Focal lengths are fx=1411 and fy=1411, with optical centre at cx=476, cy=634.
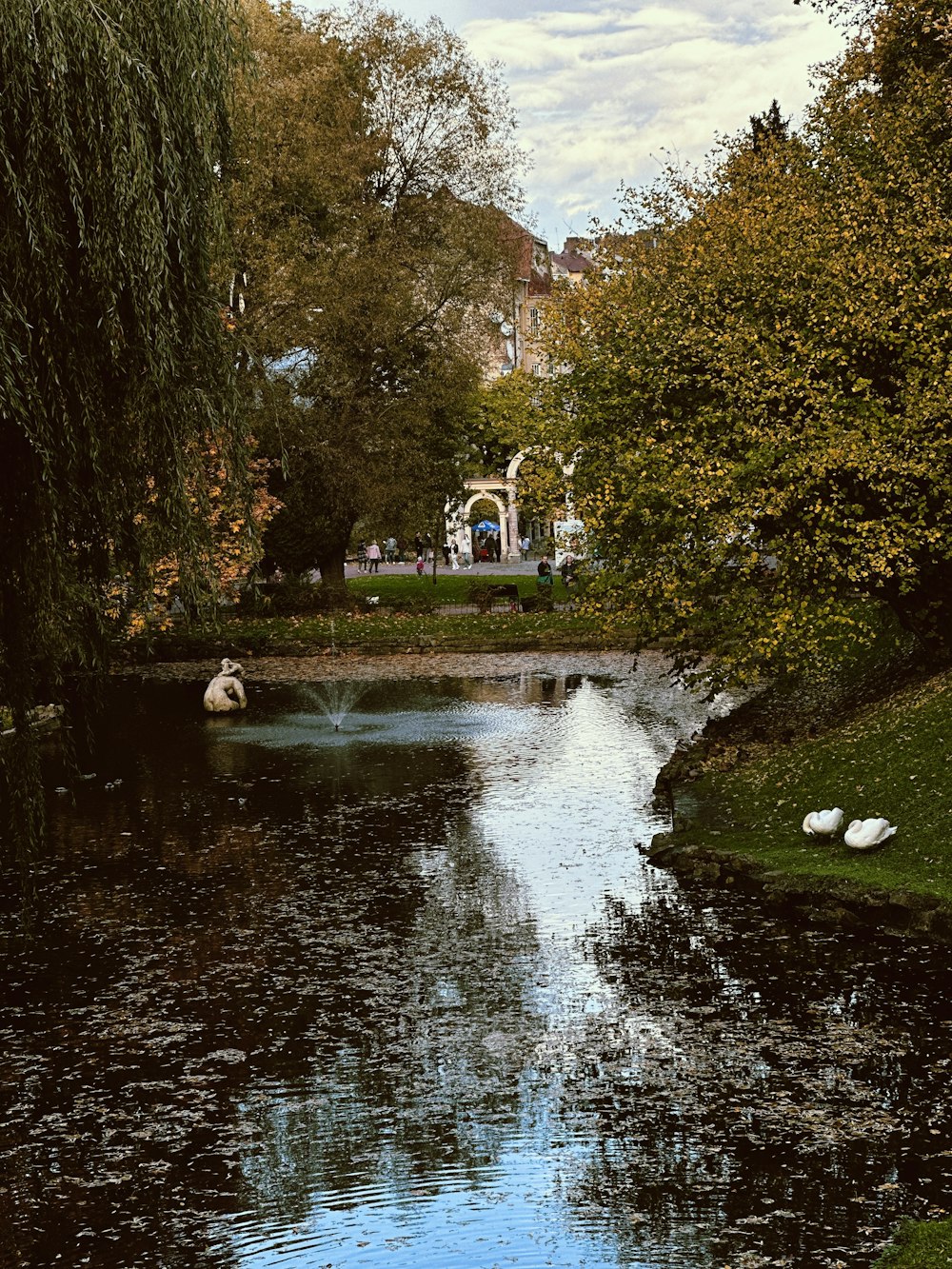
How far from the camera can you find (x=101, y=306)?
10.7 m

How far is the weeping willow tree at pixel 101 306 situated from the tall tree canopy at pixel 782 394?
9556mm

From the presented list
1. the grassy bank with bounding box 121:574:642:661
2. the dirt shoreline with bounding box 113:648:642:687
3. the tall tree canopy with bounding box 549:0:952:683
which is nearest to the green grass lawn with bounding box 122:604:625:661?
the grassy bank with bounding box 121:574:642:661

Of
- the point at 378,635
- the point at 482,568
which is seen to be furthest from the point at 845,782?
the point at 482,568

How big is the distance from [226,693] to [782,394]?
61.6 feet

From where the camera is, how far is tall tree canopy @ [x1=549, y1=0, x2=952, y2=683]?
63.9 ft

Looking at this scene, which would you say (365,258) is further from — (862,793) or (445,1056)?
(445,1056)

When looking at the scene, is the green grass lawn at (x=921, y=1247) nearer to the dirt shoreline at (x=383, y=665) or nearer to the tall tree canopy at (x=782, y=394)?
the tall tree canopy at (x=782, y=394)

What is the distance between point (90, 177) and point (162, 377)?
156 cm

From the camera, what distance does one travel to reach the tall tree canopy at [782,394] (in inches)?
767

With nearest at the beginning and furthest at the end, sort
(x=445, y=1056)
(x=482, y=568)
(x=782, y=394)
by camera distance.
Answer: (x=445, y=1056), (x=782, y=394), (x=482, y=568)

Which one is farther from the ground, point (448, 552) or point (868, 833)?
point (448, 552)

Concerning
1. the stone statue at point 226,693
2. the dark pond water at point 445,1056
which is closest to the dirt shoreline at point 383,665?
the stone statue at point 226,693

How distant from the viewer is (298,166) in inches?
1971

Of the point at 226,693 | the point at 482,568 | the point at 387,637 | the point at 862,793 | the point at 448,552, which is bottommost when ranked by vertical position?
the point at 862,793
